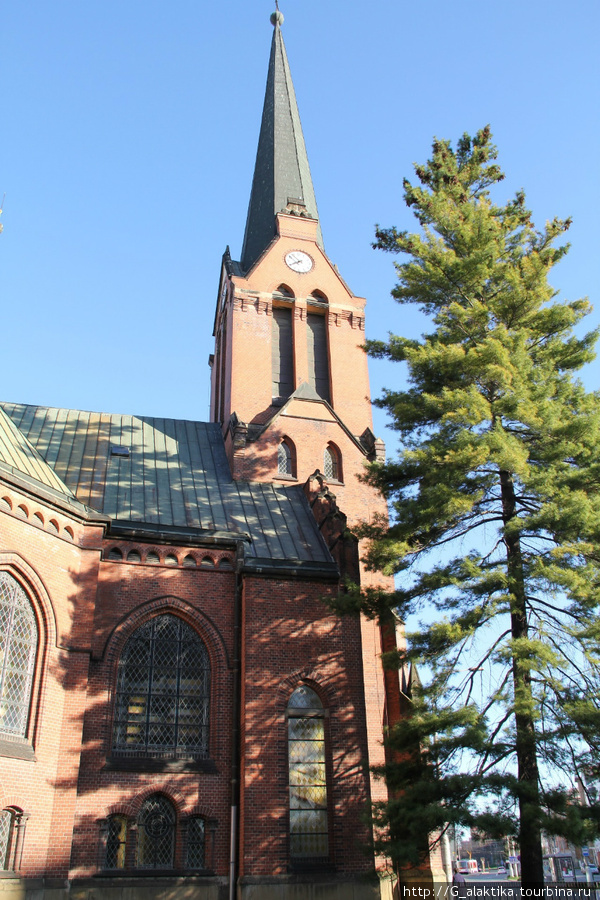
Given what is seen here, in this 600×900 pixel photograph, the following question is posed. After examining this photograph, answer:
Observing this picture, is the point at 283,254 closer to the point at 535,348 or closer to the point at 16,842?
the point at 535,348

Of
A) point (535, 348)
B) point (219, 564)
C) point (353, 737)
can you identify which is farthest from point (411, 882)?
point (535, 348)

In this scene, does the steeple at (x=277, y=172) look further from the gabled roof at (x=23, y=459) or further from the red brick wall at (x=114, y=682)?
the red brick wall at (x=114, y=682)

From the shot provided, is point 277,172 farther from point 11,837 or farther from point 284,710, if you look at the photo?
point 11,837

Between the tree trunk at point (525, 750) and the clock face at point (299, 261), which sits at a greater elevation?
the clock face at point (299, 261)

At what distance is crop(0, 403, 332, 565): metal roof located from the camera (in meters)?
17.4

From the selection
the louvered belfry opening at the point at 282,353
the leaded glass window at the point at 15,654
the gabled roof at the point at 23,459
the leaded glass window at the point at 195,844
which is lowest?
the leaded glass window at the point at 195,844

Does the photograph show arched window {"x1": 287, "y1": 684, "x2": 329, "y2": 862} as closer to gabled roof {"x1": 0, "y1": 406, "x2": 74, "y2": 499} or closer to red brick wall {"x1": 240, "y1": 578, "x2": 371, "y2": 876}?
red brick wall {"x1": 240, "y1": 578, "x2": 371, "y2": 876}

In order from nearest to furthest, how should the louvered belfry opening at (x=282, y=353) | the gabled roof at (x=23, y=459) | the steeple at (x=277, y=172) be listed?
the gabled roof at (x=23, y=459) → the louvered belfry opening at (x=282, y=353) → the steeple at (x=277, y=172)

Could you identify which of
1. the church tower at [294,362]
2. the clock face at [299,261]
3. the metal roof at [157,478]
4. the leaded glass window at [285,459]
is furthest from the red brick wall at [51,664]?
the clock face at [299,261]

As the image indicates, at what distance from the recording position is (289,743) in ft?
50.2

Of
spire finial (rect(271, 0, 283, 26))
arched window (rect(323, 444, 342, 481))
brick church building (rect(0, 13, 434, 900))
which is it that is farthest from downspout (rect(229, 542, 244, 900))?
spire finial (rect(271, 0, 283, 26))

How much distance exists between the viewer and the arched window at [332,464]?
21.9 m

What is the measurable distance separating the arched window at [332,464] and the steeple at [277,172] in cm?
752

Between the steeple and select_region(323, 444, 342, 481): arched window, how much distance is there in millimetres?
7521
